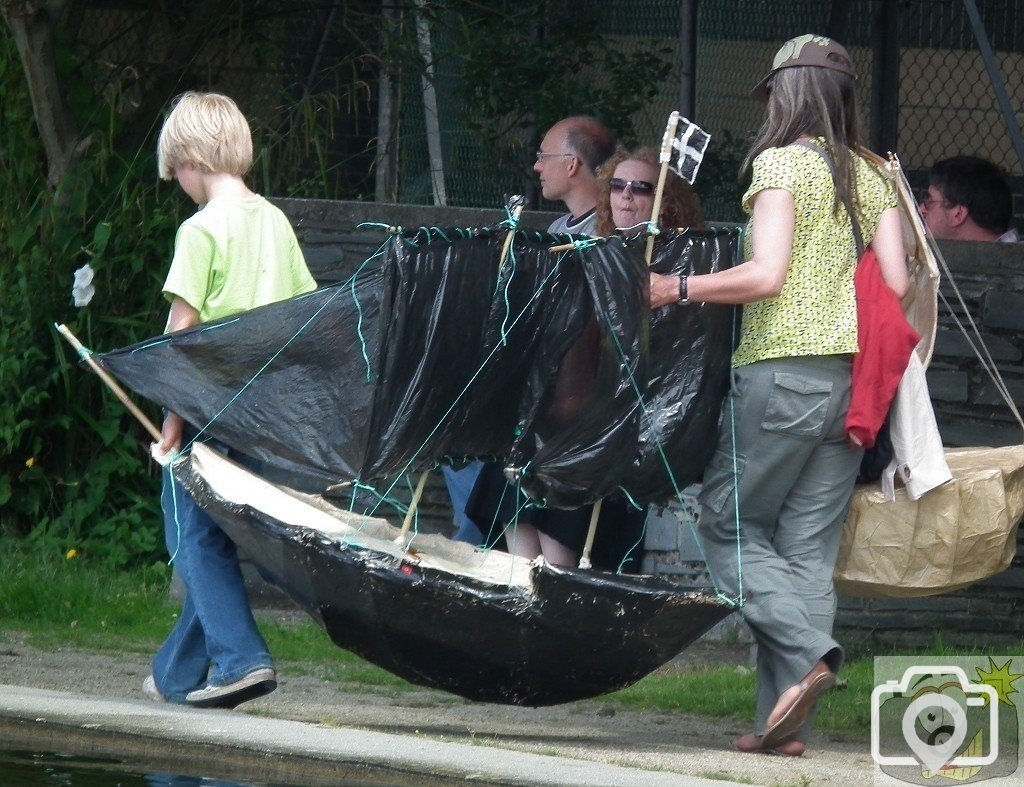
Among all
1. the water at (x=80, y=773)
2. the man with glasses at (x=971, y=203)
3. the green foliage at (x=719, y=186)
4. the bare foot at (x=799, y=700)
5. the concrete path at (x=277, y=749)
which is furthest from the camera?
the green foliage at (x=719, y=186)

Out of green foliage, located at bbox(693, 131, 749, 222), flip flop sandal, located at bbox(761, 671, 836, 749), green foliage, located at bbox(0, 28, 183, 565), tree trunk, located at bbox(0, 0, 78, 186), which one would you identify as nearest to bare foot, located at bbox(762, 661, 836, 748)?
flip flop sandal, located at bbox(761, 671, 836, 749)

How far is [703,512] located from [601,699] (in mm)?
1237

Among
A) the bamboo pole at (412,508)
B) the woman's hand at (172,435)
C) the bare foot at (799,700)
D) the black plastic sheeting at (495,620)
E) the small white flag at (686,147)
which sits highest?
the small white flag at (686,147)

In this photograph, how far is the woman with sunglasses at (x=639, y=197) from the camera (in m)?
5.36

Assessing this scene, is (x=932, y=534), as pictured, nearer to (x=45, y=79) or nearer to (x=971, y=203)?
(x=971, y=203)

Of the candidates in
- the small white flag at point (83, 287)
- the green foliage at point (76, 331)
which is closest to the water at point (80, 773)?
the small white flag at point (83, 287)

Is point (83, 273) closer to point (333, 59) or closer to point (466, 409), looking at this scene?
point (466, 409)

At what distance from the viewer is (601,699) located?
5.73m

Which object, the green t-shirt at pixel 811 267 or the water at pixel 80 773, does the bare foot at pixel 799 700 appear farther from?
the water at pixel 80 773

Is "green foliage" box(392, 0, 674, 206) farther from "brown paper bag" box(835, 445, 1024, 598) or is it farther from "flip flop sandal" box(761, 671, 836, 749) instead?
"flip flop sandal" box(761, 671, 836, 749)

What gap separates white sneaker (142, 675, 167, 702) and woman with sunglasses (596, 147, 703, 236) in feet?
6.63

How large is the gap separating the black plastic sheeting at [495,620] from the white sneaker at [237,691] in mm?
423

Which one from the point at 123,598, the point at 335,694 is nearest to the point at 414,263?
the point at 335,694

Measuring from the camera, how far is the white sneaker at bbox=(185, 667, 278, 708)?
4902 mm
